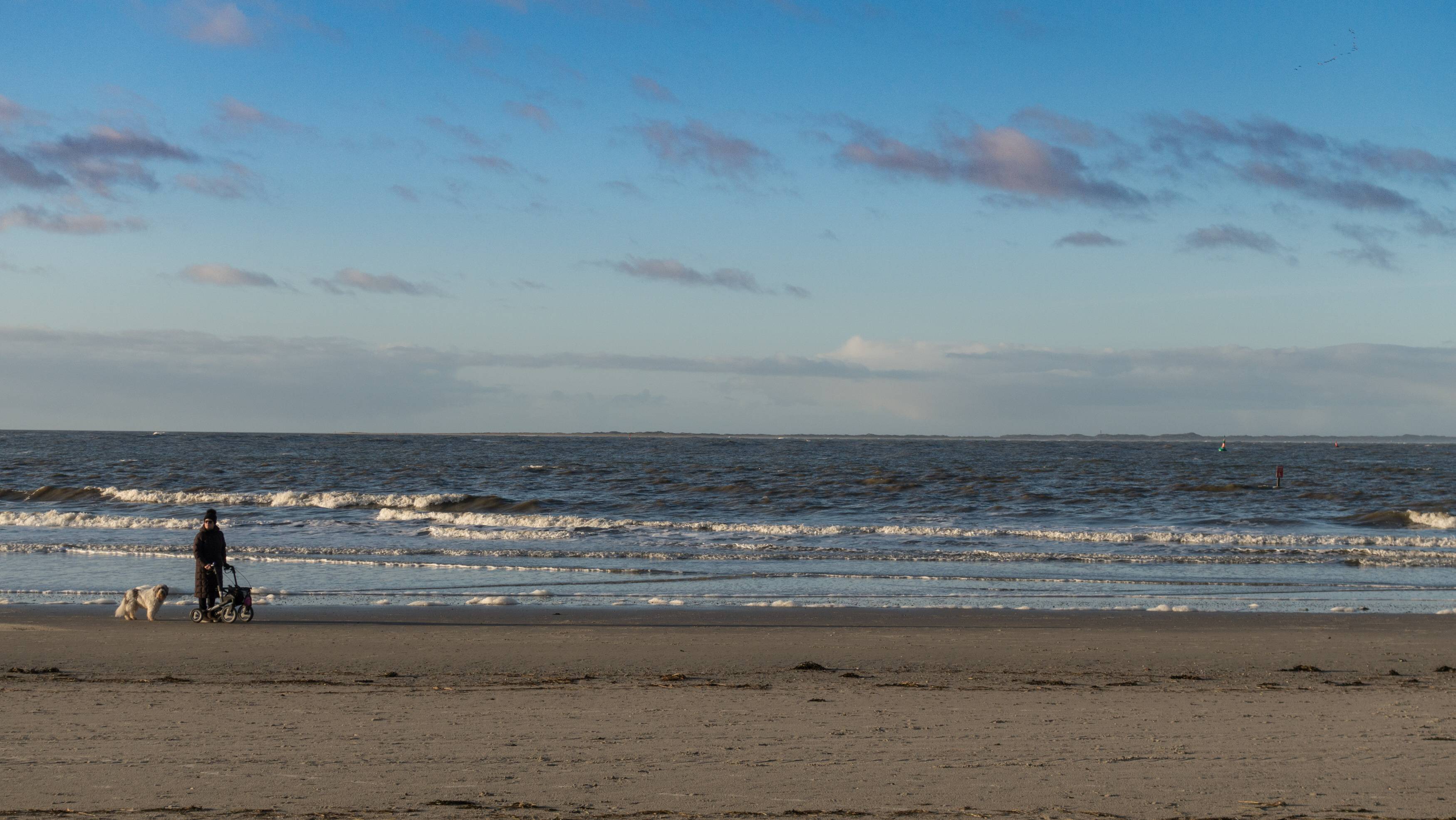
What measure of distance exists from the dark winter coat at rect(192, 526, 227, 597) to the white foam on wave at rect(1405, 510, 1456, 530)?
30537 millimetres

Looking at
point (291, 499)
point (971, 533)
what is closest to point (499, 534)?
point (971, 533)

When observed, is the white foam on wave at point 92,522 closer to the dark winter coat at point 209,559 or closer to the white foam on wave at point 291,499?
the white foam on wave at point 291,499

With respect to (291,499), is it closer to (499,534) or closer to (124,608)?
(499,534)

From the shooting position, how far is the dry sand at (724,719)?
6273 mm

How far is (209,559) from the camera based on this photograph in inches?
572

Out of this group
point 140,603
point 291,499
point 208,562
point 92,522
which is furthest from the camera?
point 291,499

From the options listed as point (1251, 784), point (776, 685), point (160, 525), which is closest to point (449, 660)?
point (776, 685)

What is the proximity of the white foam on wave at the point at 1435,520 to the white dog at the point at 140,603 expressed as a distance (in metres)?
31.3

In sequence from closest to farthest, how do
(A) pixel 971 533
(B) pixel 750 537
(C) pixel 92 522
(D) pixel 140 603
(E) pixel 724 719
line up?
1. (E) pixel 724 719
2. (D) pixel 140 603
3. (B) pixel 750 537
4. (A) pixel 971 533
5. (C) pixel 92 522

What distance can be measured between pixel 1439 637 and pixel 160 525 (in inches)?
1162

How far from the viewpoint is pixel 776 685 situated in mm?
9922

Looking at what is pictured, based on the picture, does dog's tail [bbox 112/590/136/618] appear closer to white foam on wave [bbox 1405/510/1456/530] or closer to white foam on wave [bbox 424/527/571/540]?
white foam on wave [bbox 424/527/571/540]

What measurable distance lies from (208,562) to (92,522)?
63.4 ft

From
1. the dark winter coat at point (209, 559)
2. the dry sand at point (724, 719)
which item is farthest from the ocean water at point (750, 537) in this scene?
the dry sand at point (724, 719)
